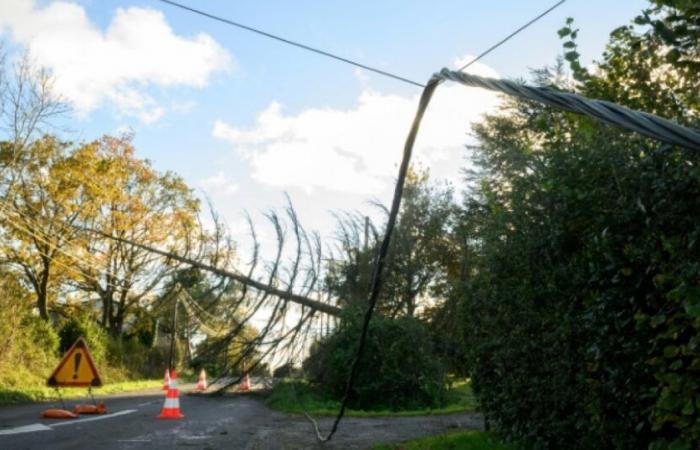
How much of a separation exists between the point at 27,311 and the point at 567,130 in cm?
2112

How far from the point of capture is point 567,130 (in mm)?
7586

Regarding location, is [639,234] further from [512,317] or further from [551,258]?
[512,317]

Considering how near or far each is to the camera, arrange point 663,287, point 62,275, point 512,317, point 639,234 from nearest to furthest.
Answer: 1. point 663,287
2. point 639,234
3. point 512,317
4. point 62,275

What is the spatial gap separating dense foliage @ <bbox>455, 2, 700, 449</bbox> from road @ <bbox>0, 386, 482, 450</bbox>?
11.1 feet

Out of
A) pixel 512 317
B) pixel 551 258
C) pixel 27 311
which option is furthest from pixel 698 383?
pixel 27 311

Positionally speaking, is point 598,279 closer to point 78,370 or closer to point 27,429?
point 27,429

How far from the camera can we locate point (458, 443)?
966cm

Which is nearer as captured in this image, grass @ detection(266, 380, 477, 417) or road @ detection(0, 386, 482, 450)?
road @ detection(0, 386, 482, 450)

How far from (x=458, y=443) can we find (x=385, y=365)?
6.67 m

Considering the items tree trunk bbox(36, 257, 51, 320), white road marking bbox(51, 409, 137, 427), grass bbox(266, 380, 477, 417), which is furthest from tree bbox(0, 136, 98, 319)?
grass bbox(266, 380, 477, 417)

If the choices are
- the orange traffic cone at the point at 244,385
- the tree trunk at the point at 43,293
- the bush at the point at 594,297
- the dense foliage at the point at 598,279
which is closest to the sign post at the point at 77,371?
the orange traffic cone at the point at 244,385

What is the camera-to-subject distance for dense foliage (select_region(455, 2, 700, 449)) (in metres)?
4.26

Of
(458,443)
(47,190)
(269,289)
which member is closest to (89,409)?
(269,289)

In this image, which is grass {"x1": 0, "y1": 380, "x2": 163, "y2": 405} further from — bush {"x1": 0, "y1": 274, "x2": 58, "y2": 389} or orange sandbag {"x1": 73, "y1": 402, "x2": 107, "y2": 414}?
orange sandbag {"x1": 73, "y1": 402, "x2": 107, "y2": 414}
